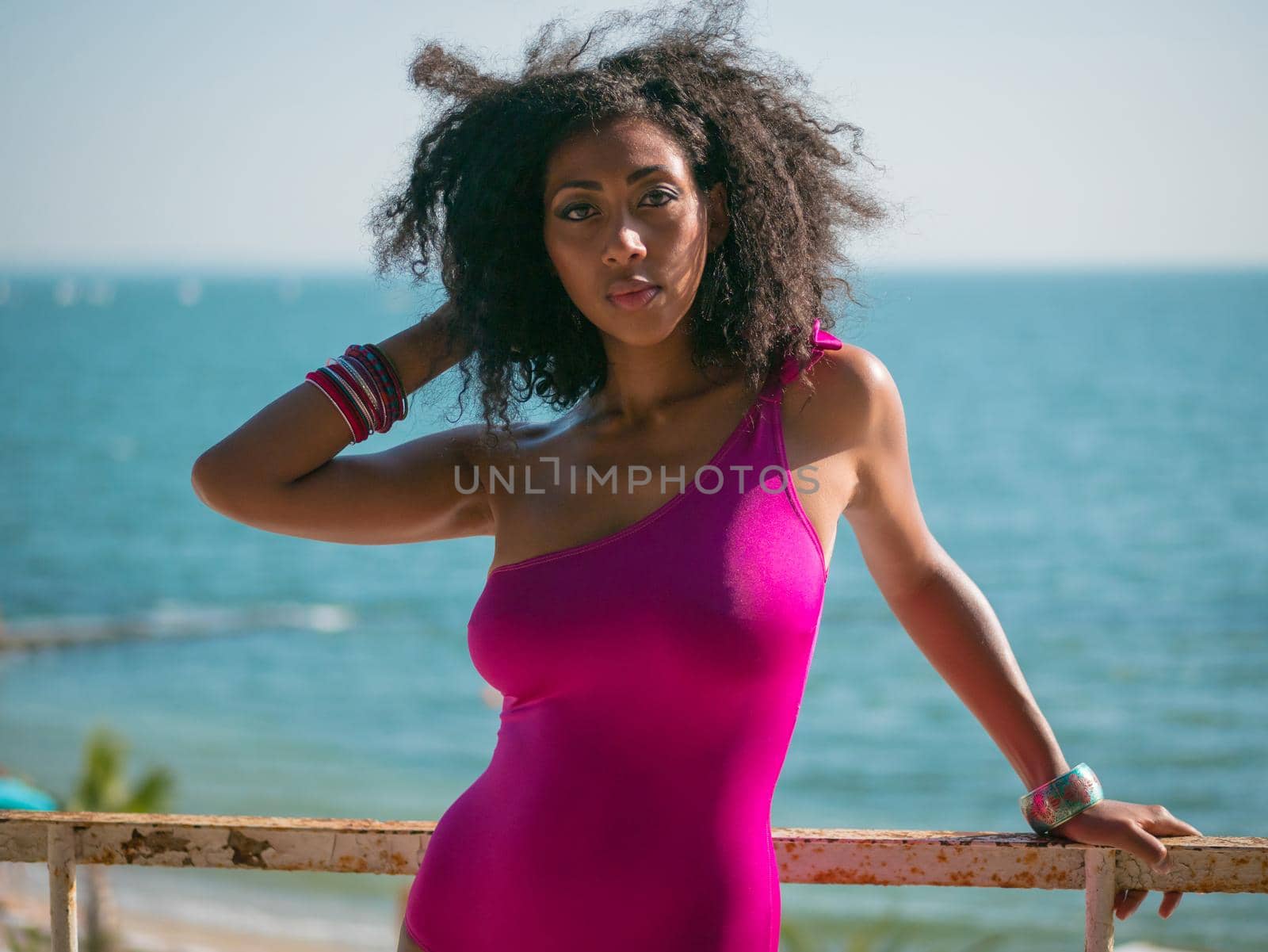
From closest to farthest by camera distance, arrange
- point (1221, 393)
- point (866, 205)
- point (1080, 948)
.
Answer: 1. point (866, 205)
2. point (1080, 948)
3. point (1221, 393)

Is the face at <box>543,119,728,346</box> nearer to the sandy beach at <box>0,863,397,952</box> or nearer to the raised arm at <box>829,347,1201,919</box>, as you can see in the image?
the raised arm at <box>829,347,1201,919</box>

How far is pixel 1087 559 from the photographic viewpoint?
3020 cm

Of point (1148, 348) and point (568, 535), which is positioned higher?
point (1148, 348)

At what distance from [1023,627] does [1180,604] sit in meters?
3.69

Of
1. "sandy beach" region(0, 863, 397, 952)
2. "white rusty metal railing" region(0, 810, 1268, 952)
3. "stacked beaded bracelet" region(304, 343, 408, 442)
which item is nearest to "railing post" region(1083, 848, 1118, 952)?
"white rusty metal railing" region(0, 810, 1268, 952)

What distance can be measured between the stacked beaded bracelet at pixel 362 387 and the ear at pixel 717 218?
534mm

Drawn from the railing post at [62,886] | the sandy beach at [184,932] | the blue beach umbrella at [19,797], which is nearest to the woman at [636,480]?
the railing post at [62,886]

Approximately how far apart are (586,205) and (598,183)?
4 centimetres

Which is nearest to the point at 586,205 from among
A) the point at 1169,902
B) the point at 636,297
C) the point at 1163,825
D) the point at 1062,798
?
the point at 636,297

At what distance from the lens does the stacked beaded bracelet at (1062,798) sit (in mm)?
1931

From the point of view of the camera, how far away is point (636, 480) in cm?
203

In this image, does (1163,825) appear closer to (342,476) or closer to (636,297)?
(636,297)

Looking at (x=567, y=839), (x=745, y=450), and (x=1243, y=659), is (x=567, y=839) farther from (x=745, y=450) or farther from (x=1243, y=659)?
(x=1243, y=659)

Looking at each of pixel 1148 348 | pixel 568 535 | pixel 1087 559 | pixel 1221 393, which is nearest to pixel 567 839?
pixel 568 535
